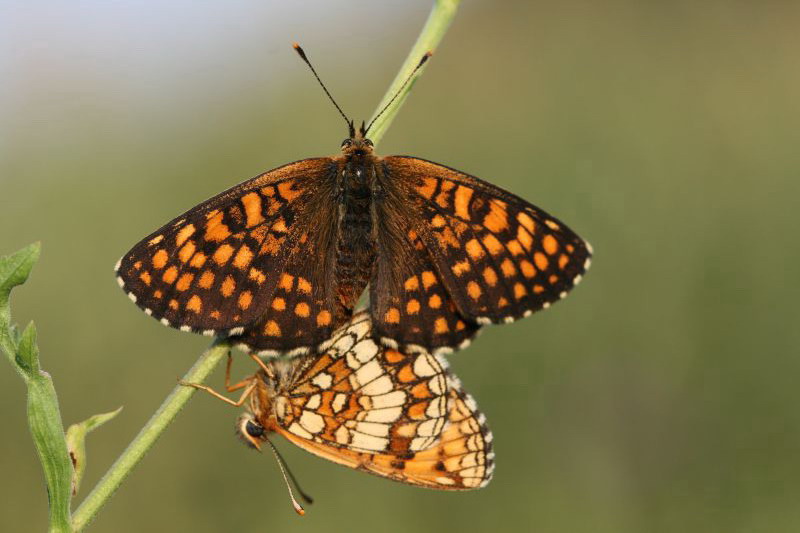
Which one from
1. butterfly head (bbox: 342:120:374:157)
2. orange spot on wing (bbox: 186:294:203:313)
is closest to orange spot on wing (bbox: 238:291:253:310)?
orange spot on wing (bbox: 186:294:203:313)

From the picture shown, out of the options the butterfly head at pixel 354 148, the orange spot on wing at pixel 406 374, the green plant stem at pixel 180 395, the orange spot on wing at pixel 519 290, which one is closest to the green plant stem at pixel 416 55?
the green plant stem at pixel 180 395

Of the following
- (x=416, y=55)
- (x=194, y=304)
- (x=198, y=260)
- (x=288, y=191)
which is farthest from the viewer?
(x=288, y=191)

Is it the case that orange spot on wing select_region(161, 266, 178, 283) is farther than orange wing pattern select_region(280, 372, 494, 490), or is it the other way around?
→ orange wing pattern select_region(280, 372, 494, 490)

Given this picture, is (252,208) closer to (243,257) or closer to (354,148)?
(243,257)

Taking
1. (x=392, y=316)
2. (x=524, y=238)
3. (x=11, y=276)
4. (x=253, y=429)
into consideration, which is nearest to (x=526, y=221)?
(x=524, y=238)

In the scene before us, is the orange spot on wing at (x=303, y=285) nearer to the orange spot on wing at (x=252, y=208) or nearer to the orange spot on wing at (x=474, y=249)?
the orange spot on wing at (x=252, y=208)

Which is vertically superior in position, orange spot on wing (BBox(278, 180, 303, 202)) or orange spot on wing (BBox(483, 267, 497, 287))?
orange spot on wing (BBox(278, 180, 303, 202))

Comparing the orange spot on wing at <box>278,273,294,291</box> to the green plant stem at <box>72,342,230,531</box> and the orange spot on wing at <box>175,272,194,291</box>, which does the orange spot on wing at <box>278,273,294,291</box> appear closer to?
the orange spot on wing at <box>175,272,194,291</box>
